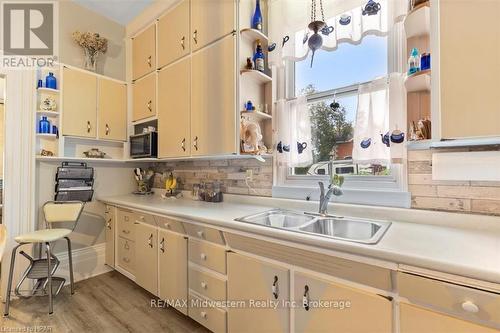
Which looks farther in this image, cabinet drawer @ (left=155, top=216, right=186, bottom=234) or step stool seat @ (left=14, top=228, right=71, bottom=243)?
step stool seat @ (left=14, top=228, right=71, bottom=243)

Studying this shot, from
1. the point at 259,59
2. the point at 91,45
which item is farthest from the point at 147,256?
the point at 91,45

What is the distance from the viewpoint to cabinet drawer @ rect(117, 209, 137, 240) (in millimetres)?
2328

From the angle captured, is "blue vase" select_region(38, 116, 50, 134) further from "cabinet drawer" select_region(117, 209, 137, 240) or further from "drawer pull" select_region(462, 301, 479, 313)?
"drawer pull" select_region(462, 301, 479, 313)

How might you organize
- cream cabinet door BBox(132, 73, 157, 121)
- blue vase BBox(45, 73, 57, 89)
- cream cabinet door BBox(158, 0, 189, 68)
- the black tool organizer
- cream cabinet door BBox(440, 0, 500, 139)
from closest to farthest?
cream cabinet door BBox(440, 0, 500, 139) < cream cabinet door BBox(158, 0, 189, 68) < blue vase BBox(45, 73, 57, 89) < the black tool organizer < cream cabinet door BBox(132, 73, 157, 121)

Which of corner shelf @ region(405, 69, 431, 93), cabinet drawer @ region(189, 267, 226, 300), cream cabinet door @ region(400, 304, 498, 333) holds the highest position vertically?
corner shelf @ region(405, 69, 431, 93)

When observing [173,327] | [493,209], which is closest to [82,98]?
[173,327]

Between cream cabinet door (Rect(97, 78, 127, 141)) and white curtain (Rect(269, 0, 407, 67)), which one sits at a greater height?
white curtain (Rect(269, 0, 407, 67))

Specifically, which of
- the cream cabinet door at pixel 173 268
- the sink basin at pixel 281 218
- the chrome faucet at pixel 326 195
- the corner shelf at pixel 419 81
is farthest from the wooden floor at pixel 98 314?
the corner shelf at pixel 419 81

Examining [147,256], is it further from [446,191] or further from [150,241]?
[446,191]

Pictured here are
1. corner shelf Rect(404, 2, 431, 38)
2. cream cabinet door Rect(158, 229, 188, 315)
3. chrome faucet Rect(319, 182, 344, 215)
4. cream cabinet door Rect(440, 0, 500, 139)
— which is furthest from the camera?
cream cabinet door Rect(158, 229, 188, 315)

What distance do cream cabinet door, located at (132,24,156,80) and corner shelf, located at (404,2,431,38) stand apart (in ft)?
7.47

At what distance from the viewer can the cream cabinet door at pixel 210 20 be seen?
188 cm

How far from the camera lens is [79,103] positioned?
2.48m

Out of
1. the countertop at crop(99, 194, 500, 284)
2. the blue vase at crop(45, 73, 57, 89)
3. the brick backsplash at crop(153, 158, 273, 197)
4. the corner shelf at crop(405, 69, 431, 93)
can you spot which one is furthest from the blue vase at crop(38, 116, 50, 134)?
the corner shelf at crop(405, 69, 431, 93)
